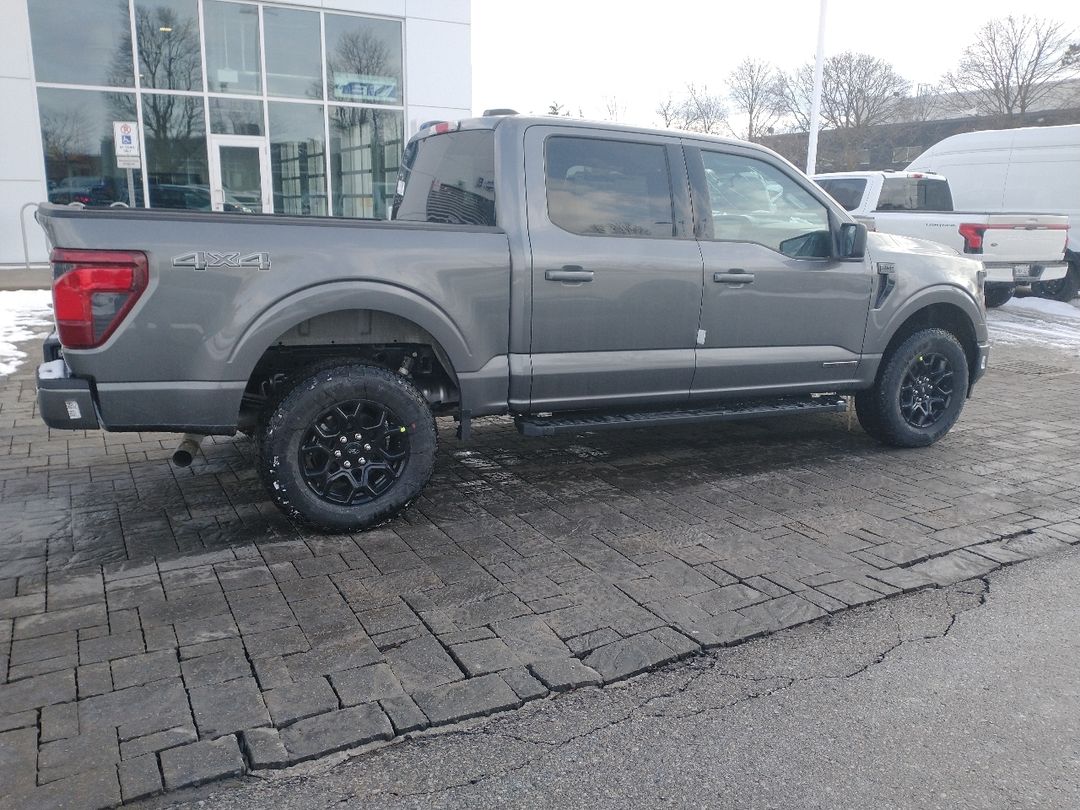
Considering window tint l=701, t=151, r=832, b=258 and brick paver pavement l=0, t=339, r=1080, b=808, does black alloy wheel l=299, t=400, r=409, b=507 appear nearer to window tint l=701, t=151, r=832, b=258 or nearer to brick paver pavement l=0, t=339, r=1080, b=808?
brick paver pavement l=0, t=339, r=1080, b=808

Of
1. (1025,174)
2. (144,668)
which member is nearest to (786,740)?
(144,668)

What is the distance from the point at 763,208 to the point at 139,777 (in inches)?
175

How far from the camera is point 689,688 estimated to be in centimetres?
314

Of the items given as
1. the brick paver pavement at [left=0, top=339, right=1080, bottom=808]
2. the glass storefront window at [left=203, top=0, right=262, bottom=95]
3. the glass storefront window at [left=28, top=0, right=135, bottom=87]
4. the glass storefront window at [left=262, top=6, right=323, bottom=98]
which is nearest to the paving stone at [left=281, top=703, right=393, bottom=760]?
the brick paver pavement at [left=0, top=339, right=1080, bottom=808]

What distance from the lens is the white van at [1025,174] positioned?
14.9 m

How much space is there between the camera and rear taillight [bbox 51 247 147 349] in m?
3.71

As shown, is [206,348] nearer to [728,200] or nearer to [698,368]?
[698,368]

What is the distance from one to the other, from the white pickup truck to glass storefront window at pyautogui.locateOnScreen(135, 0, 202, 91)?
1114 centimetres

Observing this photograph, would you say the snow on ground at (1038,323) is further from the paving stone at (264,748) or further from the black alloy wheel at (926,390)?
the paving stone at (264,748)

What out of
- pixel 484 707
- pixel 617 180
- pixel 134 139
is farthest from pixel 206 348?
pixel 134 139

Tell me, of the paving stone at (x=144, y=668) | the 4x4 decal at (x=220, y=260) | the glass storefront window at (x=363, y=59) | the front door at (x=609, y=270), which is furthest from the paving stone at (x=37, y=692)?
the glass storefront window at (x=363, y=59)

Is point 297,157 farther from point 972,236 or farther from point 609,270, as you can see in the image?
point 609,270

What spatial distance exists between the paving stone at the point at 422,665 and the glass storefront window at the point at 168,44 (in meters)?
15.5

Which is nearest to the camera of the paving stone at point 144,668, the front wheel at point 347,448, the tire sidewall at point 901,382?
the paving stone at point 144,668
